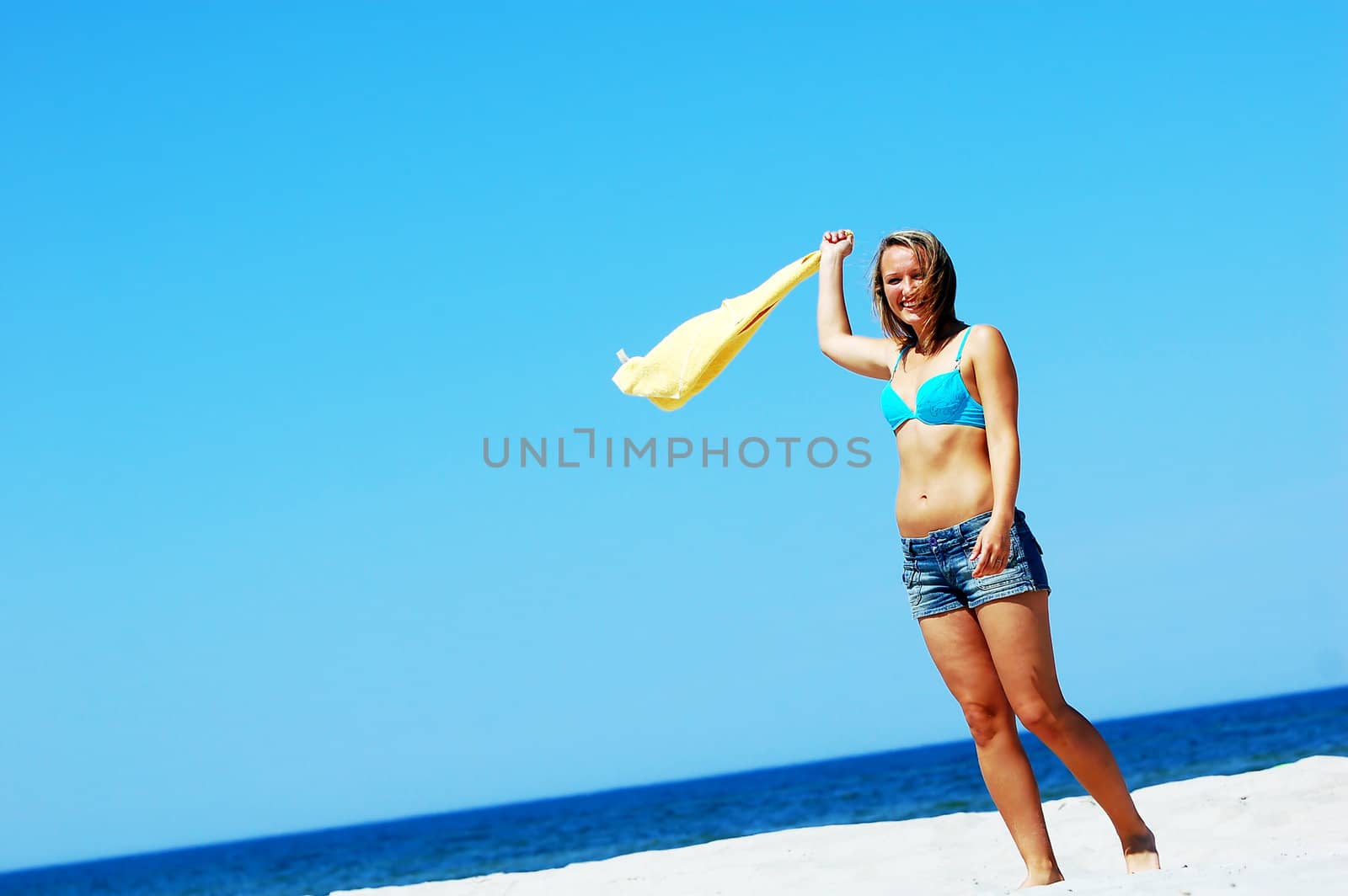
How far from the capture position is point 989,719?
12.5 feet

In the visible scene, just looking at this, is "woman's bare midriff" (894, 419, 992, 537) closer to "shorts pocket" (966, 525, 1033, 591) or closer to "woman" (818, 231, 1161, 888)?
"woman" (818, 231, 1161, 888)

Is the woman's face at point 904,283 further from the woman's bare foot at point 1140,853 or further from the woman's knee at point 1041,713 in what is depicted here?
the woman's bare foot at point 1140,853

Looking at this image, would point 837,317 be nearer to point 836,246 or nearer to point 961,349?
point 836,246

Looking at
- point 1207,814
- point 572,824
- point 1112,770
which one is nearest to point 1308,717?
point 572,824

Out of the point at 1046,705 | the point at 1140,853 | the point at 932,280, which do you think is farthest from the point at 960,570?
the point at 1140,853

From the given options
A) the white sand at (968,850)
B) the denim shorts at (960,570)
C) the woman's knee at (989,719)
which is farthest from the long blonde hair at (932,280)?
the white sand at (968,850)

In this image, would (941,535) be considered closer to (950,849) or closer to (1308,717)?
(950,849)

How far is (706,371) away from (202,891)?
3336 cm

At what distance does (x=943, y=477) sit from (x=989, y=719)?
770 mm

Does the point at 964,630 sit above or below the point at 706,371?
below

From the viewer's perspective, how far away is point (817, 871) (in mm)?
5855

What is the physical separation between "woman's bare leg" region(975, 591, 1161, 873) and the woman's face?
0.96 m

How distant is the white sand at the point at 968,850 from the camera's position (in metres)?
5.34

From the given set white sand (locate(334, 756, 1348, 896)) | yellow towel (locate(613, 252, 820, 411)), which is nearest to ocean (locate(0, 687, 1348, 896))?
white sand (locate(334, 756, 1348, 896))
